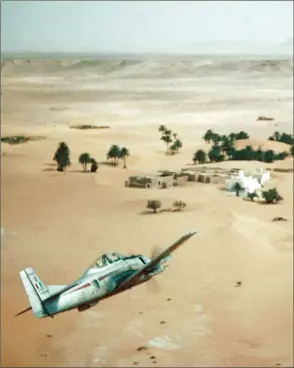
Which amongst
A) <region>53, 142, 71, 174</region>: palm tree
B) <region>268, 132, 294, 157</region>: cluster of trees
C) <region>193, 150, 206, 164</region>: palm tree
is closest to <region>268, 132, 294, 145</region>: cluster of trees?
<region>268, 132, 294, 157</region>: cluster of trees

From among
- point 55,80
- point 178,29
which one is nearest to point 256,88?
point 178,29

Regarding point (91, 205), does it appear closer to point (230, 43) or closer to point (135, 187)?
point (135, 187)

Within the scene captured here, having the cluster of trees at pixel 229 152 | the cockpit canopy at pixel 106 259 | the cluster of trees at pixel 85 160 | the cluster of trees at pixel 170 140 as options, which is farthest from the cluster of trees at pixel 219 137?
the cockpit canopy at pixel 106 259

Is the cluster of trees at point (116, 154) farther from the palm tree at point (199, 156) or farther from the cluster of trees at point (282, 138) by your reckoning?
the cluster of trees at point (282, 138)

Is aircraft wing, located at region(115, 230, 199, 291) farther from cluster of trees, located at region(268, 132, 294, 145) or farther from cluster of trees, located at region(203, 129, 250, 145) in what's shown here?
cluster of trees, located at region(268, 132, 294, 145)

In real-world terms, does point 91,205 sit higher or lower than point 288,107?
lower

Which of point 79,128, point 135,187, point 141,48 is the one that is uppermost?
point 141,48
